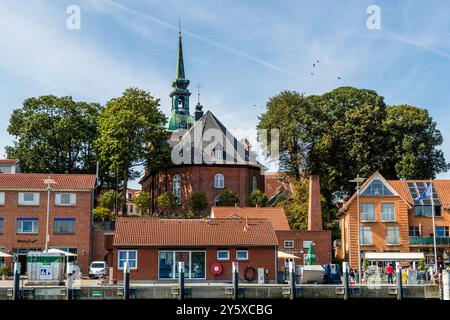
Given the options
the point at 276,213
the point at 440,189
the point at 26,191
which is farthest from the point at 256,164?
the point at 26,191

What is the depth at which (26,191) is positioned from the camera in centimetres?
6116

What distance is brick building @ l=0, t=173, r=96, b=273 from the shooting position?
2376 inches

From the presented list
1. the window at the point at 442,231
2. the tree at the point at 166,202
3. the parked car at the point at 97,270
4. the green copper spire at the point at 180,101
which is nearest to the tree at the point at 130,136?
the tree at the point at 166,202

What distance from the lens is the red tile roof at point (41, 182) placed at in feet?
201

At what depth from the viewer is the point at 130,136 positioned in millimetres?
78188

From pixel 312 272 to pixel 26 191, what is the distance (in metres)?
29.5

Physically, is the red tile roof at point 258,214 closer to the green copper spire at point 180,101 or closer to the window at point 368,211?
the window at point 368,211

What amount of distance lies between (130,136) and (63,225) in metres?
19.2

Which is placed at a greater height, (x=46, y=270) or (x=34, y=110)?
(x=34, y=110)

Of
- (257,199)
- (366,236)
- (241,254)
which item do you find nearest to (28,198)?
(241,254)

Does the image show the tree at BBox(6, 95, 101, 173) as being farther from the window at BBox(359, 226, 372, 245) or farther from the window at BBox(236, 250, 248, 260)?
the window at BBox(236, 250, 248, 260)

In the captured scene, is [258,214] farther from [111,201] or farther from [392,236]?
[111,201]

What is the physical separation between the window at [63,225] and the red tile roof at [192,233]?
14051 mm
